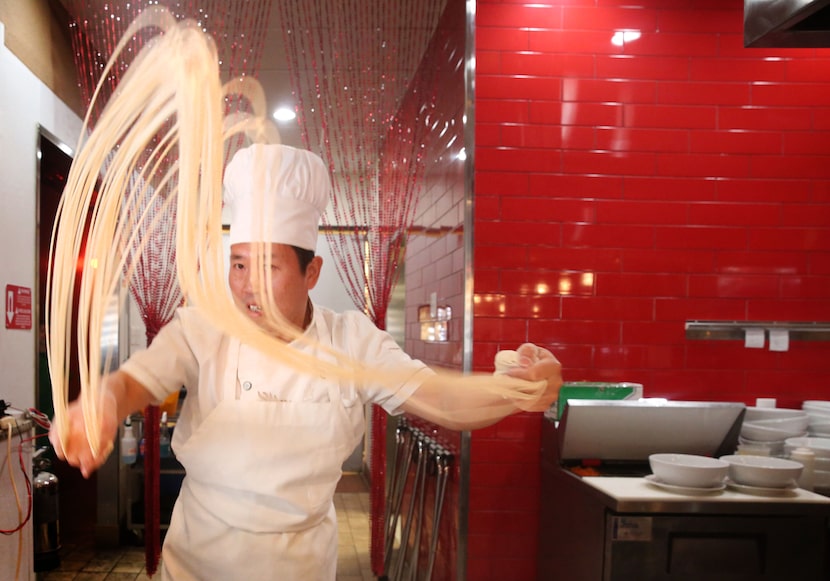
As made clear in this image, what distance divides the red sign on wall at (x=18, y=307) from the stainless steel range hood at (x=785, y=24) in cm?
326

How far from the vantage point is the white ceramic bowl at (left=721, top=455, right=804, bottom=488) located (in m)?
2.74

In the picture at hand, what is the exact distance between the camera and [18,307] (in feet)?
11.8

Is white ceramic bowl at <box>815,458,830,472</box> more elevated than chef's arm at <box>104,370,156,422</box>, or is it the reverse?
chef's arm at <box>104,370,156,422</box>

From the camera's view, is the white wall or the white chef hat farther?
the white wall

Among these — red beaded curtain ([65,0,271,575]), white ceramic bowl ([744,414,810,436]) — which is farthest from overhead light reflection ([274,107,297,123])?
white ceramic bowl ([744,414,810,436])

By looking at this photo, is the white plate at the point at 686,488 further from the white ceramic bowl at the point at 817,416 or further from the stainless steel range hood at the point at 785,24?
the stainless steel range hood at the point at 785,24

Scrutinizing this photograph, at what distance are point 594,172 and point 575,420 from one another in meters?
1.23

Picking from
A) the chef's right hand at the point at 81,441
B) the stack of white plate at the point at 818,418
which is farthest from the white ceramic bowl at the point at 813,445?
the chef's right hand at the point at 81,441

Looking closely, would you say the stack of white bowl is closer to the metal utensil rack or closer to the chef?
the metal utensil rack

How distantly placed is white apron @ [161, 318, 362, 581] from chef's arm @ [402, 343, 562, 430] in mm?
240

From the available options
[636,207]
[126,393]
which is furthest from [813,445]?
[126,393]

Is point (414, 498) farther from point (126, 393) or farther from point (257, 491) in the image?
point (126, 393)

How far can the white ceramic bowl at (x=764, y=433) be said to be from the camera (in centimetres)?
323

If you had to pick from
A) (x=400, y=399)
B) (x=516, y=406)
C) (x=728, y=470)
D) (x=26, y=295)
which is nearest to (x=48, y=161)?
(x=26, y=295)
